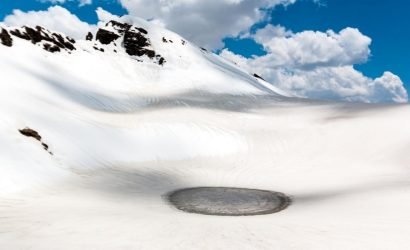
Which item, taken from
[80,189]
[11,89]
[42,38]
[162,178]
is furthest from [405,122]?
[42,38]

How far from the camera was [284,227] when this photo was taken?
13.8 meters

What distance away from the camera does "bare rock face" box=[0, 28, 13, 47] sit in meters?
44.4

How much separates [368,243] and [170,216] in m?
7.00

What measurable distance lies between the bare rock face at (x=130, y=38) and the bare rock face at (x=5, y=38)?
88.1 ft

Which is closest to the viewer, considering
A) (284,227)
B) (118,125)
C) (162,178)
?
(284,227)

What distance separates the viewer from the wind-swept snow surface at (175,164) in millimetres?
13031

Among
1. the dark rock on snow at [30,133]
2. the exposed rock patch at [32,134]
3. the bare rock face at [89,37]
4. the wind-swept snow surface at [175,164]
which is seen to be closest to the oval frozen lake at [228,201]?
the wind-swept snow surface at [175,164]

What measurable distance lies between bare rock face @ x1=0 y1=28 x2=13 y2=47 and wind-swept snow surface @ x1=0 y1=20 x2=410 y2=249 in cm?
126

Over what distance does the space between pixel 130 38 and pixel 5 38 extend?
3170cm

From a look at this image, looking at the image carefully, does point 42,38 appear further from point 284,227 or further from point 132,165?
point 284,227

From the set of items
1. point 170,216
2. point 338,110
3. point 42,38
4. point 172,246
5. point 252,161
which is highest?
point 42,38

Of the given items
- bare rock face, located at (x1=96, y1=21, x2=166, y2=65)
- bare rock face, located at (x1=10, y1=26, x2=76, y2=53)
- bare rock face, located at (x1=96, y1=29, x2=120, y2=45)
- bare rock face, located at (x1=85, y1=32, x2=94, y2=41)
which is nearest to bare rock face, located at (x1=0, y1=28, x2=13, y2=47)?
bare rock face, located at (x1=10, y1=26, x2=76, y2=53)

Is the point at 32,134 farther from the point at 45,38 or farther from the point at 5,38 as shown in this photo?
the point at 45,38

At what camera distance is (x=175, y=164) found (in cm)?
2730
